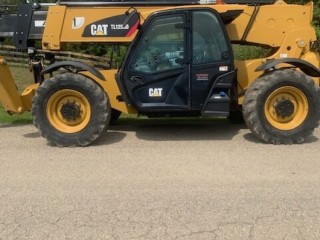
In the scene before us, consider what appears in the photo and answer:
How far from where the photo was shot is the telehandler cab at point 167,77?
7.11 meters

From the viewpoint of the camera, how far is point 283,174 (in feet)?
18.5

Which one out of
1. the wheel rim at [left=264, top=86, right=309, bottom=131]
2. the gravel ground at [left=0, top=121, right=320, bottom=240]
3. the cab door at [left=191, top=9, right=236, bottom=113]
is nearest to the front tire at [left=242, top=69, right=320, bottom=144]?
the wheel rim at [left=264, top=86, right=309, bottom=131]

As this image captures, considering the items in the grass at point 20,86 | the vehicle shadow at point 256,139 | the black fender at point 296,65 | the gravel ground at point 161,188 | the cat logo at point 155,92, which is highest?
the black fender at point 296,65

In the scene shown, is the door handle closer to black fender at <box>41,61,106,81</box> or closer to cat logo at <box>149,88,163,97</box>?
cat logo at <box>149,88,163,97</box>

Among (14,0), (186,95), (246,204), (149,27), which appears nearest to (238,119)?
(186,95)

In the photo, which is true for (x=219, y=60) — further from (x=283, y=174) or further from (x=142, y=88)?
(x=283, y=174)

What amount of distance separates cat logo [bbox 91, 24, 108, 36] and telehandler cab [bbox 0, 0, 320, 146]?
0.05 feet

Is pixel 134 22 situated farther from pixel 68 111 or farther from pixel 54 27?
pixel 68 111

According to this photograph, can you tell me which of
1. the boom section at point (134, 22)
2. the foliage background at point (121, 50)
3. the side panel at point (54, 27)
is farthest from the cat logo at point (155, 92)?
the side panel at point (54, 27)

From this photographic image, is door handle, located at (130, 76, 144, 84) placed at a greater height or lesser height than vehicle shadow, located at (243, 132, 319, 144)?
greater

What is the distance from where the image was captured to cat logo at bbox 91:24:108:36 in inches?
294

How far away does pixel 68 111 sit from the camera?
7.21 metres

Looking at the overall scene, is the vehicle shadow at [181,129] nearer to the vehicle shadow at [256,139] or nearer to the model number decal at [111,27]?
the vehicle shadow at [256,139]

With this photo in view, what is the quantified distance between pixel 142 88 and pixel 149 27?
2.98ft
